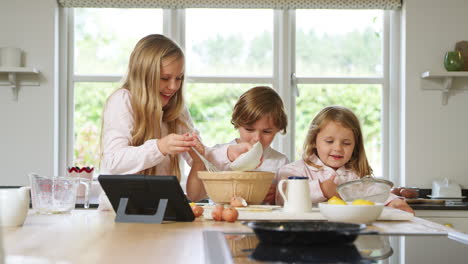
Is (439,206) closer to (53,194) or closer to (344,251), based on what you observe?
(53,194)

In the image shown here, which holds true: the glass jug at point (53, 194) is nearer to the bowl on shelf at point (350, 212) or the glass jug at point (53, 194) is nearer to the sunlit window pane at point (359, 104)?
the bowl on shelf at point (350, 212)

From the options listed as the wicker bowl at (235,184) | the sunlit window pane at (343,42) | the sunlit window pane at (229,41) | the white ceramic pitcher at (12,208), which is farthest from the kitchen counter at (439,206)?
the white ceramic pitcher at (12,208)

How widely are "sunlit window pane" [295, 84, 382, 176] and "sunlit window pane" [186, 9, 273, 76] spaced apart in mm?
325

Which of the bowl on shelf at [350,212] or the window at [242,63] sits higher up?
the window at [242,63]

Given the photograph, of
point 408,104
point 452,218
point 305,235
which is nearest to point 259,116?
point 452,218

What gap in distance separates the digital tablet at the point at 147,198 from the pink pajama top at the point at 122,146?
330 mm

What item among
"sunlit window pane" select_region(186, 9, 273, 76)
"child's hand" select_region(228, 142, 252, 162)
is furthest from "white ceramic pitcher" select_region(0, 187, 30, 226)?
"sunlit window pane" select_region(186, 9, 273, 76)

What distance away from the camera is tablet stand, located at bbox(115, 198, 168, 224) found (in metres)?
1.53

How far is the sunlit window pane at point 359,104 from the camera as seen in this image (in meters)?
4.08

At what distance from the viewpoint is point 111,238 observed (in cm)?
124

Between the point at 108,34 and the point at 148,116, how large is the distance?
2.08 meters

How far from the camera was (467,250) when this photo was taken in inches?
42.6

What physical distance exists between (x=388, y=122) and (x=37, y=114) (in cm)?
231

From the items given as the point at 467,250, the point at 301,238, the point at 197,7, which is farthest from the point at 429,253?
the point at 197,7
